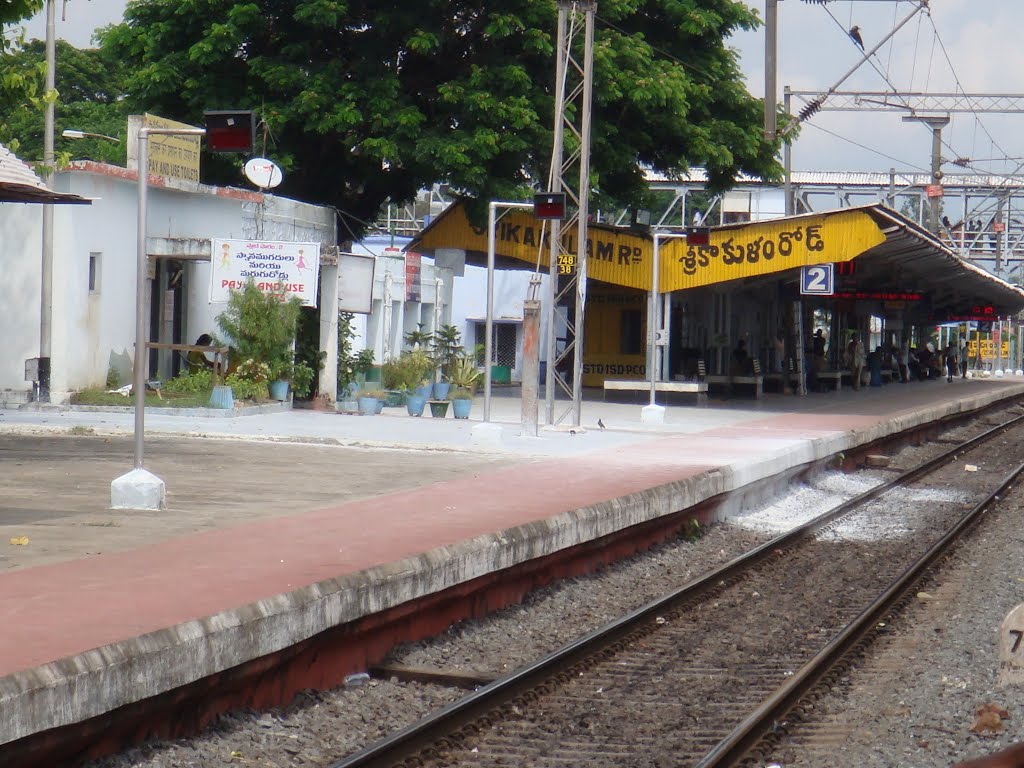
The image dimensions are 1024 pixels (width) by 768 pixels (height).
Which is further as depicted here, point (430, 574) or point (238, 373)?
point (238, 373)

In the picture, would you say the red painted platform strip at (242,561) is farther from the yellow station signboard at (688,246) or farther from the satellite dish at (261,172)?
the yellow station signboard at (688,246)

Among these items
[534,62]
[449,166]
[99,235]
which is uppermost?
[534,62]

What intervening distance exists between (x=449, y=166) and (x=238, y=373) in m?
6.91

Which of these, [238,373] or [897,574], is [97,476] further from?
[238,373]

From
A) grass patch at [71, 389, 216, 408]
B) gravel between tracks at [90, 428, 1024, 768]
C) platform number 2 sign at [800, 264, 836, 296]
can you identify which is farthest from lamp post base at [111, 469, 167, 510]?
platform number 2 sign at [800, 264, 836, 296]

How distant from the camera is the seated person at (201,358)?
80.8 feet

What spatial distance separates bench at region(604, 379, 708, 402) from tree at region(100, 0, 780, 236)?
4.10 m

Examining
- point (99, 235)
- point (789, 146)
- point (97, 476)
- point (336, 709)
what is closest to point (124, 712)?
point (336, 709)

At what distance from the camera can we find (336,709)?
772 cm

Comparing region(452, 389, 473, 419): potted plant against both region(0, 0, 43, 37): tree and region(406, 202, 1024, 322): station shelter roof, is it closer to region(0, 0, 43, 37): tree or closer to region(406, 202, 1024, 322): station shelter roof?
region(406, 202, 1024, 322): station shelter roof

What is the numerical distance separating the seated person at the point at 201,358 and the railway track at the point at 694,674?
12598 millimetres

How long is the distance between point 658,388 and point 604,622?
21733mm

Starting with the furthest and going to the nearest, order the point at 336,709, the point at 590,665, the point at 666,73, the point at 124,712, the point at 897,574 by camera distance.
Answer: the point at 666,73
the point at 897,574
the point at 590,665
the point at 336,709
the point at 124,712

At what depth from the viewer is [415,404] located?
85.0 feet
